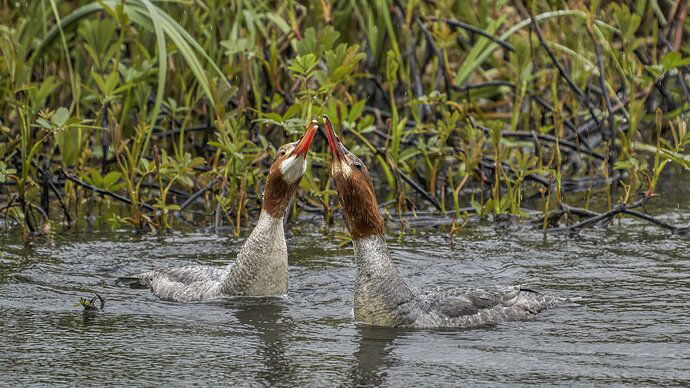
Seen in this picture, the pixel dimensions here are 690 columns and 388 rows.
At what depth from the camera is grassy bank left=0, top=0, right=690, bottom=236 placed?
29.5 feet

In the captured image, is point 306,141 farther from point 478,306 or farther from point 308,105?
point 308,105

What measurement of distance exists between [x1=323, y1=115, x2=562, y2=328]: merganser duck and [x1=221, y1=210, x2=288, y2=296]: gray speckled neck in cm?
81

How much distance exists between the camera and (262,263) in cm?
766

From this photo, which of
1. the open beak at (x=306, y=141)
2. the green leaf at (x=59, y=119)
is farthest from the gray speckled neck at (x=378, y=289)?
the green leaf at (x=59, y=119)

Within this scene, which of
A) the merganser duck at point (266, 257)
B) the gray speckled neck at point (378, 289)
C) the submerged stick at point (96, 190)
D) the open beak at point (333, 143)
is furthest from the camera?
the submerged stick at point (96, 190)

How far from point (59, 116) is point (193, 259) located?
4.42 feet

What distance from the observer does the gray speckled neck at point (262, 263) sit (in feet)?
25.1

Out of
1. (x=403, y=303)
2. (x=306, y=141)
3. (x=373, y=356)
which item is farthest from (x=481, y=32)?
(x=373, y=356)

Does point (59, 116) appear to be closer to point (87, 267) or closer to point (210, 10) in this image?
point (87, 267)

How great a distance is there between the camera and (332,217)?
31.5 ft

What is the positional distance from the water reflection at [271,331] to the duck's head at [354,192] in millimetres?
682

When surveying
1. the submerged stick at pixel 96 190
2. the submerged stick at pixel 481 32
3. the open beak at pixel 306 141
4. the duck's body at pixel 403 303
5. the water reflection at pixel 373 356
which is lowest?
the water reflection at pixel 373 356

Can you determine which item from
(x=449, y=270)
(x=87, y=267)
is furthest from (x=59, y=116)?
(x=449, y=270)

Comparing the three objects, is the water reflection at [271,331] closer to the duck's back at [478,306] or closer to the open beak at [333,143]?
the duck's back at [478,306]
